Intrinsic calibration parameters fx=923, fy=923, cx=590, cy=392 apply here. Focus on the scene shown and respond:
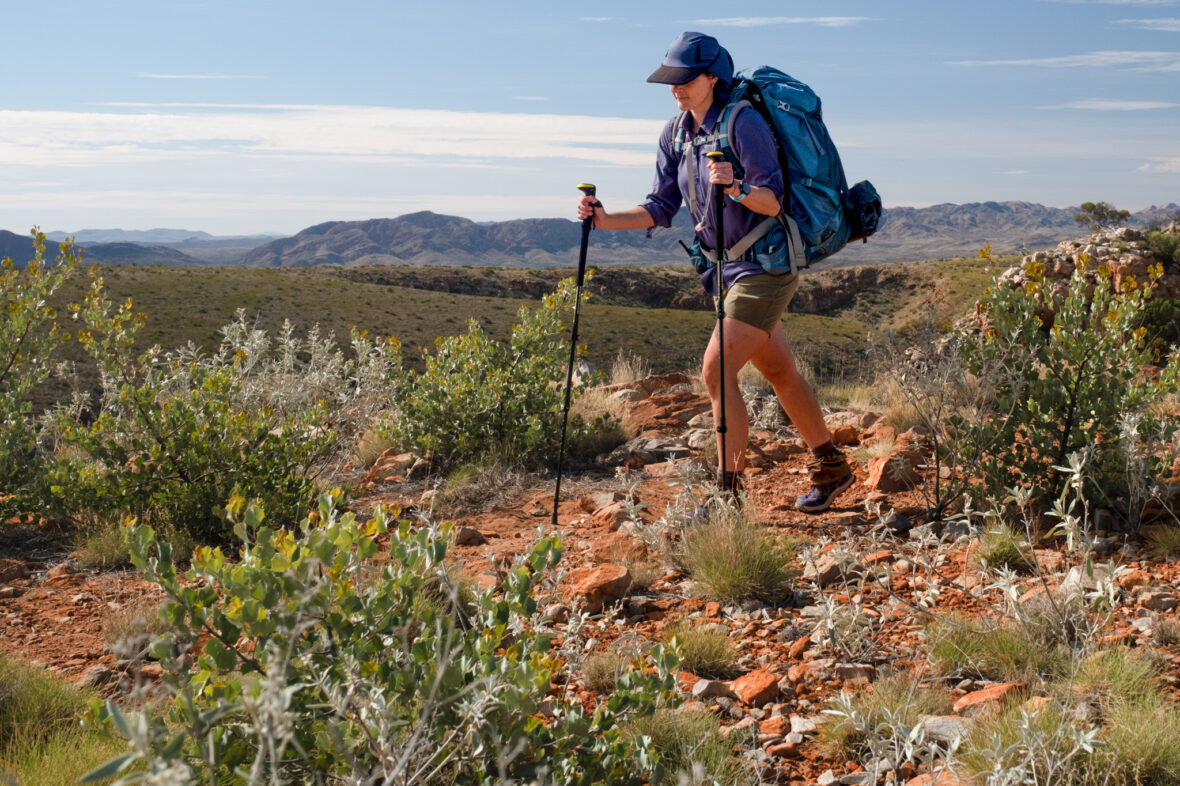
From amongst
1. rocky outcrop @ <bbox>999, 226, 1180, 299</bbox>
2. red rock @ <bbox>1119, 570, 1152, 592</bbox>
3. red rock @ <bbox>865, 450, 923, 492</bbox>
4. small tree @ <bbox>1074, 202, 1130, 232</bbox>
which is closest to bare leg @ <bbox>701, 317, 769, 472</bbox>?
red rock @ <bbox>865, 450, 923, 492</bbox>

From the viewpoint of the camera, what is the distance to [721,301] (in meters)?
4.33

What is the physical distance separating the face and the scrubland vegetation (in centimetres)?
167

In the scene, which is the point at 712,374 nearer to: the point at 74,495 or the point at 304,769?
the point at 304,769

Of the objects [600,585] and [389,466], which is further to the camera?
[389,466]

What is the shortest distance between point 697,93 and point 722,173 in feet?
1.51

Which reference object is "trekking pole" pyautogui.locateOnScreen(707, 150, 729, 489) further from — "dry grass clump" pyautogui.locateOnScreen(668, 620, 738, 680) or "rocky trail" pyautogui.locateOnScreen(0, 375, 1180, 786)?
"dry grass clump" pyautogui.locateOnScreen(668, 620, 738, 680)

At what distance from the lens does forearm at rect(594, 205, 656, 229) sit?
4492mm

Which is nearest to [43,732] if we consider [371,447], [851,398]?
[371,447]

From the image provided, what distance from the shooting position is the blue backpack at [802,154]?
407 cm

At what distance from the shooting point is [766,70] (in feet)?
13.9

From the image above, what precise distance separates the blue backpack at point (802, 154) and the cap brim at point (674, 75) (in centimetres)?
20

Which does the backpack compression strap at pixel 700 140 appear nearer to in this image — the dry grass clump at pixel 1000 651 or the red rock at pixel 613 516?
the red rock at pixel 613 516

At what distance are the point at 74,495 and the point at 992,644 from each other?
14.4ft

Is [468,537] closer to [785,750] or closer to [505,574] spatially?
[505,574]
